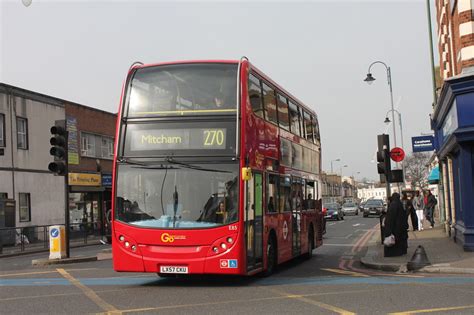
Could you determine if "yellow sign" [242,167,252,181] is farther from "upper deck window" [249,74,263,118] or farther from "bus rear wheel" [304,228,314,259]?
"bus rear wheel" [304,228,314,259]

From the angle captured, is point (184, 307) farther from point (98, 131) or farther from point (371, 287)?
point (98, 131)

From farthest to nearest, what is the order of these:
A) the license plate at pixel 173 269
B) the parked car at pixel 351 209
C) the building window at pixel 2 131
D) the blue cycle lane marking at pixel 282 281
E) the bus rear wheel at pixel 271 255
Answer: the parked car at pixel 351 209, the building window at pixel 2 131, the bus rear wheel at pixel 271 255, the blue cycle lane marking at pixel 282 281, the license plate at pixel 173 269

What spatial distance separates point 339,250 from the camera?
19500 mm

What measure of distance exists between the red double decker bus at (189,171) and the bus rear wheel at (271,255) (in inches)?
25.0

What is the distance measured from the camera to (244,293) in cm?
971

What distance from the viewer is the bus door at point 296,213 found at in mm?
14059

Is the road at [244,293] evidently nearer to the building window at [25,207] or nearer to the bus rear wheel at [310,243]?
the bus rear wheel at [310,243]

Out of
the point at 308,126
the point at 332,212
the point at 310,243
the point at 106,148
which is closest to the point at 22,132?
the point at 106,148

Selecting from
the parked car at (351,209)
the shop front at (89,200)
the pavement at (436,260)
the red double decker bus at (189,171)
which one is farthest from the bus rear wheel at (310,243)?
the parked car at (351,209)

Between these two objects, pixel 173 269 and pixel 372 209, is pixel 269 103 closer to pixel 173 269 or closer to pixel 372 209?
pixel 173 269

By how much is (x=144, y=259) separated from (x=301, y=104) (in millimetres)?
7419

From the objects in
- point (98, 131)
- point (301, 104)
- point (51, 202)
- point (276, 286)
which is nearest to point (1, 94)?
point (51, 202)

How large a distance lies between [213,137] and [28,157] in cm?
2152

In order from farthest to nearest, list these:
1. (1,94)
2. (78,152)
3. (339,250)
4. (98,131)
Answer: (98,131), (78,152), (1,94), (339,250)
